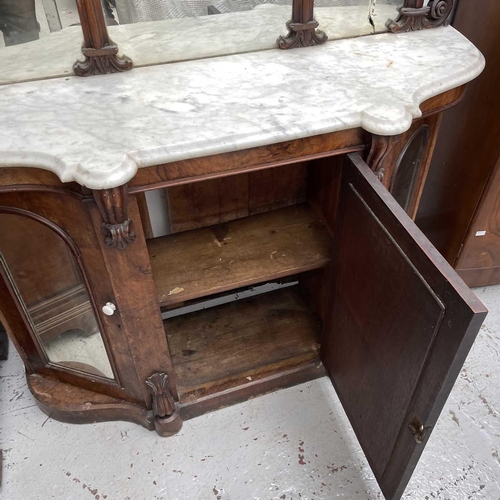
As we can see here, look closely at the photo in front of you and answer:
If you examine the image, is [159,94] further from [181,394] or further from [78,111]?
[181,394]

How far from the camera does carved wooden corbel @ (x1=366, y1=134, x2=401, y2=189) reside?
3.71ft

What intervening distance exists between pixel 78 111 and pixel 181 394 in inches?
36.9

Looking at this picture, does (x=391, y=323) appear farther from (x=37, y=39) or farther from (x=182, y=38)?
(x=37, y=39)

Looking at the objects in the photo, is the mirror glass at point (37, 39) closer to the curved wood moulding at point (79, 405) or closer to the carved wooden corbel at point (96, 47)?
the carved wooden corbel at point (96, 47)

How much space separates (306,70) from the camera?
4.23 ft

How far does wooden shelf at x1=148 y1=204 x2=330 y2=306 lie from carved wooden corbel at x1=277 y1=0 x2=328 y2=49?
21.5 inches

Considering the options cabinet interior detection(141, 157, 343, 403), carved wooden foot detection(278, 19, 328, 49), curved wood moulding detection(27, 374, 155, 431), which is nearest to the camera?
carved wooden foot detection(278, 19, 328, 49)

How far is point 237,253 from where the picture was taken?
4.99 feet

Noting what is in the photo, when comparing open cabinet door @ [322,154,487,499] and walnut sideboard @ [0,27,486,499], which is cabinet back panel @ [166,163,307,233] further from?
open cabinet door @ [322,154,487,499]

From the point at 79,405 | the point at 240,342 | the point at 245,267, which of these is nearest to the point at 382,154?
the point at 245,267

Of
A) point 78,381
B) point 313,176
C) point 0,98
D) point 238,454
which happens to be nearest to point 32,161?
point 0,98

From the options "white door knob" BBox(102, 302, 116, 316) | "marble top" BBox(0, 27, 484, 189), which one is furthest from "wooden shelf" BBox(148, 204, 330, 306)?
"marble top" BBox(0, 27, 484, 189)

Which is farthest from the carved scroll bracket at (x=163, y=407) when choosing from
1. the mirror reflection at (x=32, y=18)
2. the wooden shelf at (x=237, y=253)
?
the mirror reflection at (x=32, y=18)

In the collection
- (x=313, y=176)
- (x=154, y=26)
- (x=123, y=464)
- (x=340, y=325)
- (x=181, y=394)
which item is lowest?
(x=123, y=464)
